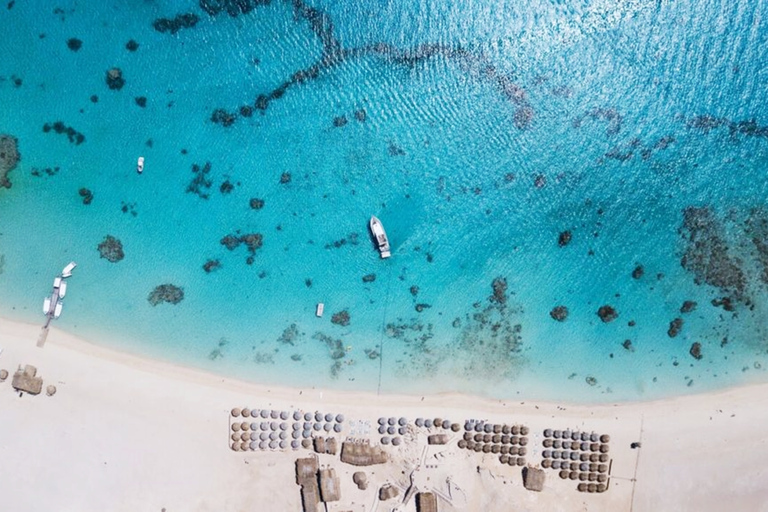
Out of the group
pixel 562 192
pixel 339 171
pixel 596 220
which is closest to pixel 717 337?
pixel 596 220

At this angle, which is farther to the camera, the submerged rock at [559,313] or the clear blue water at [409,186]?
the submerged rock at [559,313]

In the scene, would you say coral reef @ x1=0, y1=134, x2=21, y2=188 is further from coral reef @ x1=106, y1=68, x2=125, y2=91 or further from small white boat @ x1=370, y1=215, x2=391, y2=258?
small white boat @ x1=370, y1=215, x2=391, y2=258

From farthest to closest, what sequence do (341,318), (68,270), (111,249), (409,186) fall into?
1. (409,186)
2. (341,318)
3. (111,249)
4. (68,270)

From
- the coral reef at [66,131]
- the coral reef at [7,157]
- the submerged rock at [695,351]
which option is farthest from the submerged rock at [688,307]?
the coral reef at [7,157]

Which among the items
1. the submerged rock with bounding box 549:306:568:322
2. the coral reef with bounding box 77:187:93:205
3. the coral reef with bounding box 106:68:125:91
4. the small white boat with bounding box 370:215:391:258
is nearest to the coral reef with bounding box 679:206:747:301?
the submerged rock with bounding box 549:306:568:322

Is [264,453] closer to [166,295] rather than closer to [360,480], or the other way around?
[360,480]

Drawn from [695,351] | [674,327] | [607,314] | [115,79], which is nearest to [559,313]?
[607,314]

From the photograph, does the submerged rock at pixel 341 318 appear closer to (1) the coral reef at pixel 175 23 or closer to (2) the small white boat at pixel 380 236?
(2) the small white boat at pixel 380 236

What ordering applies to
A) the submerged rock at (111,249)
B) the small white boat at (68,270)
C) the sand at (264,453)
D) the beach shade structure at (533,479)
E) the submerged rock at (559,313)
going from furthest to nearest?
the submerged rock at (559,313), the submerged rock at (111,249), the small white boat at (68,270), the beach shade structure at (533,479), the sand at (264,453)
